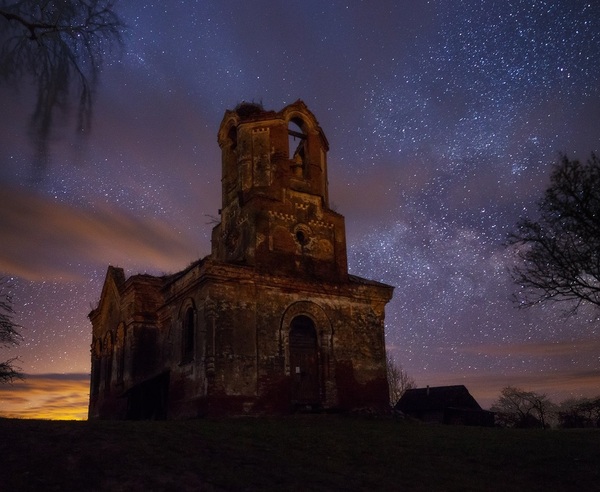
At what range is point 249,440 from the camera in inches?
487

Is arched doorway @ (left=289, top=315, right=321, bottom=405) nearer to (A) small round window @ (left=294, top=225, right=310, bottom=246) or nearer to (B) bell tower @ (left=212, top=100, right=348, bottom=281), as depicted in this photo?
(B) bell tower @ (left=212, top=100, right=348, bottom=281)

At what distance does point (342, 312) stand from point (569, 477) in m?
10.9

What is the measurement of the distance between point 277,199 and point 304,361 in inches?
247

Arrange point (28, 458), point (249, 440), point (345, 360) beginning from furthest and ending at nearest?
point (345, 360)
point (249, 440)
point (28, 458)

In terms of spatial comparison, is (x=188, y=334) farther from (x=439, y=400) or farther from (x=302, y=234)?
(x=439, y=400)

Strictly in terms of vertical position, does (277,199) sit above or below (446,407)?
above

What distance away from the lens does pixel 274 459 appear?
10.8 meters

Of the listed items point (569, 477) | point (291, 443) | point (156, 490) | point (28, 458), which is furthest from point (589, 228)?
point (28, 458)

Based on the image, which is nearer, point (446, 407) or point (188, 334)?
point (188, 334)

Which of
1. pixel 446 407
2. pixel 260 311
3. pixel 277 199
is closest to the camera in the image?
pixel 260 311

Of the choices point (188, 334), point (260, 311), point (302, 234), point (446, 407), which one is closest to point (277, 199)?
point (302, 234)

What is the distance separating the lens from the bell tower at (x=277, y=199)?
20.9m

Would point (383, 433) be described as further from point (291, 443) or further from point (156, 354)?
point (156, 354)

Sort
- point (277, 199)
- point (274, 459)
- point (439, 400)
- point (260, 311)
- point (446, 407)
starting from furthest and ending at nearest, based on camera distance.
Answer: point (439, 400), point (446, 407), point (277, 199), point (260, 311), point (274, 459)
